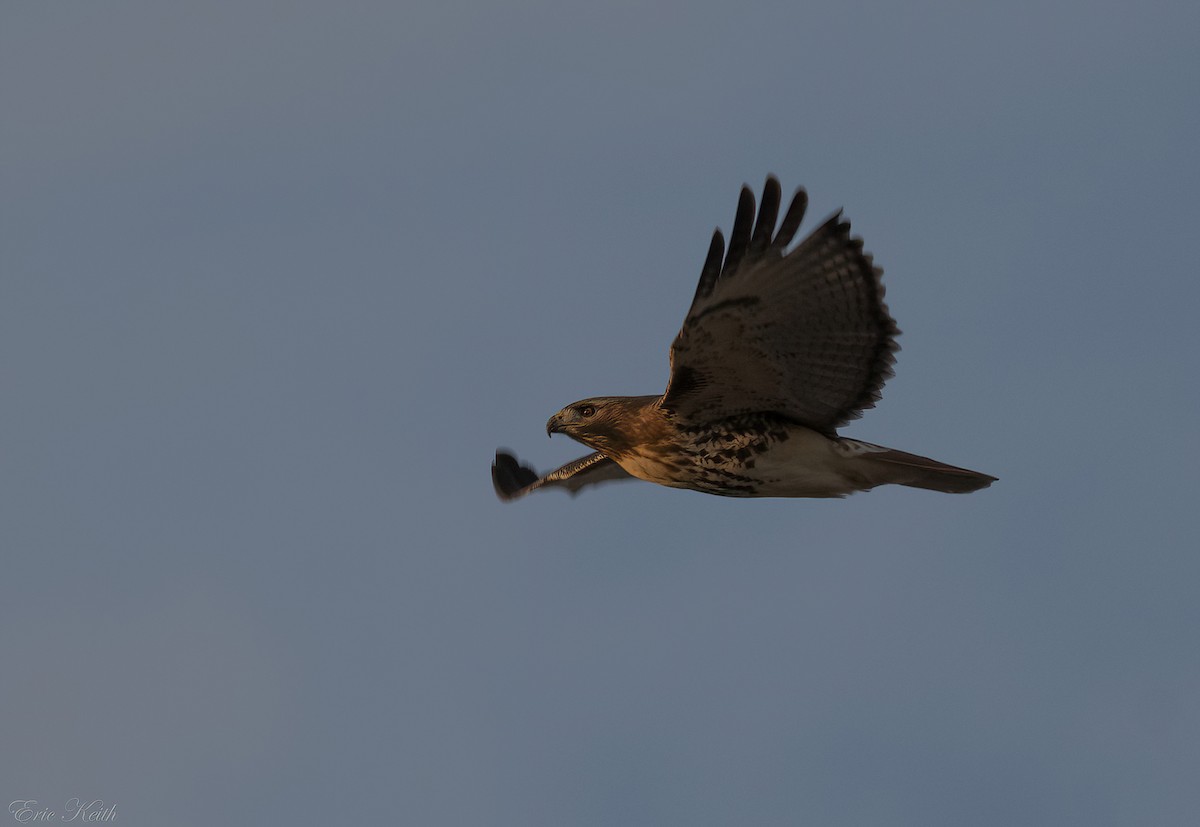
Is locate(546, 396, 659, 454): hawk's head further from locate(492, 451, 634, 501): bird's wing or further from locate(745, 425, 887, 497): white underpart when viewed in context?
locate(492, 451, 634, 501): bird's wing

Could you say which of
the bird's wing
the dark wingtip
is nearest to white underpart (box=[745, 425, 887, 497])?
the bird's wing

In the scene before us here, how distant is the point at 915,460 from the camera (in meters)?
9.81

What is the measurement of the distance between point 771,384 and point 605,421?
1298 mm

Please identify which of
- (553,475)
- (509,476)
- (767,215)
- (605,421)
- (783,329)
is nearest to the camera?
(767,215)

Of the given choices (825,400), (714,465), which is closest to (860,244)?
(825,400)

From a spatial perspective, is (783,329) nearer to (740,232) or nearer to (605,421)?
(740,232)

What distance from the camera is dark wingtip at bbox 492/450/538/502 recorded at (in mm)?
12750

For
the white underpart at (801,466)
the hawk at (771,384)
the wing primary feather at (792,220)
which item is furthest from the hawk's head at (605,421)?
the wing primary feather at (792,220)

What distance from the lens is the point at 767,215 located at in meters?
8.65

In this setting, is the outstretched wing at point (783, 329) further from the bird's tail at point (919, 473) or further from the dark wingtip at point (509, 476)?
the dark wingtip at point (509, 476)

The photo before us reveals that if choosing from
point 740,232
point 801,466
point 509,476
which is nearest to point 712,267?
point 740,232

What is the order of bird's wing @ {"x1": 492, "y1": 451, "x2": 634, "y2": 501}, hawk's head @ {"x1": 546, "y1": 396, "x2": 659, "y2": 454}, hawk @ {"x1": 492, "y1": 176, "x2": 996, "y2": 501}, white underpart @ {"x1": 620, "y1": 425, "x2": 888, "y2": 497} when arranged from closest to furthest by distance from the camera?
hawk @ {"x1": 492, "y1": 176, "x2": 996, "y2": 501}, white underpart @ {"x1": 620, "y1": 425, "x2": 888, "y2": 497}, hawk's head @ {"x1": 546, "y1": 396, "x2": 659, "y2": 454}, bird's wing @ {"x1": 492, "y1": 451, "x2": 634, "y2": 501}

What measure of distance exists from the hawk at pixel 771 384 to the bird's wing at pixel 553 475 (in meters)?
1.40

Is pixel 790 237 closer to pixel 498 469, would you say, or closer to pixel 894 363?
pixel 894 363
